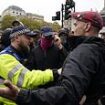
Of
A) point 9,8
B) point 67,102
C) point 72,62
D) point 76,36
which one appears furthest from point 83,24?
point 9,8

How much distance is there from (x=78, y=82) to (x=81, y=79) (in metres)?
0.04

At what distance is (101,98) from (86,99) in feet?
0.59

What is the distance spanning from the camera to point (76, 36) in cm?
339

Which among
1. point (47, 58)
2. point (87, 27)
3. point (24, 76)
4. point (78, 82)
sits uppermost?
point (87, 27)

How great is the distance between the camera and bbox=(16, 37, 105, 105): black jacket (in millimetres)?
2797

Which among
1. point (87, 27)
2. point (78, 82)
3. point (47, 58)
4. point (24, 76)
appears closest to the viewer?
point (78, 82)

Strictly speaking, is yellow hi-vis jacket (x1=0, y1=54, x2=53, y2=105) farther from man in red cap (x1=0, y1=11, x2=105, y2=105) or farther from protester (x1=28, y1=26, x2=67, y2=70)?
protester (x1=28, y1=26, x2=67, y2=70)

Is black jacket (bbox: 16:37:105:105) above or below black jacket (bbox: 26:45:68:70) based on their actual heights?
above

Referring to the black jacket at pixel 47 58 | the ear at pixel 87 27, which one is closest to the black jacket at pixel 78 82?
the ear at pixel 87 27

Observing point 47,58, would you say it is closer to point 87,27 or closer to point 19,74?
point 19,74

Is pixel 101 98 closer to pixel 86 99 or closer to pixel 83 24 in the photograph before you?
pixel 86 99

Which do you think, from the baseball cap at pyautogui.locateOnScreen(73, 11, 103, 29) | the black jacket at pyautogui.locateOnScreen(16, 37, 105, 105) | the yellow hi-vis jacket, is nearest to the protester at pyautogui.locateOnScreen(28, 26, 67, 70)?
the yellow hi-vis jacket

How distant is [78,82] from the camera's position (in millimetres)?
2822

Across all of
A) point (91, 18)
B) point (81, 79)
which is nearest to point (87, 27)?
point (91, 18)
